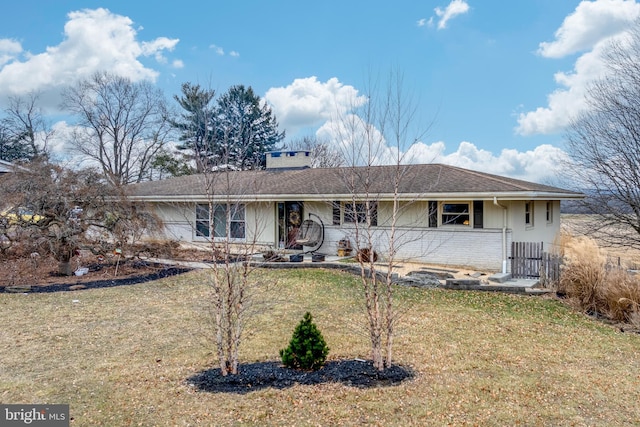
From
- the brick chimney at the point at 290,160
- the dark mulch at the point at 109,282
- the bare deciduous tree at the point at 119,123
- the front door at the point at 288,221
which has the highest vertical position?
the bare deciduous tree at the point at 119,123

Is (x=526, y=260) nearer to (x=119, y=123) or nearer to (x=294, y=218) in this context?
(x=294, y=218)

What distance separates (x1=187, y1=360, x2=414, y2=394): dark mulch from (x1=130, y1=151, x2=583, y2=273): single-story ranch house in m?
5.10

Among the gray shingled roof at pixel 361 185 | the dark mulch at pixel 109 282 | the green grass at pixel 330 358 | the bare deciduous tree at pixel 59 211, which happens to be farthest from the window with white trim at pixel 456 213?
the bare deciduous tree at pixel 59 211

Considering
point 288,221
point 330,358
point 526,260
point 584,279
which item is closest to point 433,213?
point 526,260

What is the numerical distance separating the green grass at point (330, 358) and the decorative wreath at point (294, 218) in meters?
6.77

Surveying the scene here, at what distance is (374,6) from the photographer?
1066cm

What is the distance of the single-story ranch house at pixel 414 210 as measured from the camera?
1257cm

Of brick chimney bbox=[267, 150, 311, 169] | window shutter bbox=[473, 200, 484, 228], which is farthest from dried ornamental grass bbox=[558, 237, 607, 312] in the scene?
brick chimney bbox=[267, 150, 311, 169]

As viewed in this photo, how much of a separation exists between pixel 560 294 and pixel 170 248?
1189cm

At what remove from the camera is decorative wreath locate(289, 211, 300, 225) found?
1658cm

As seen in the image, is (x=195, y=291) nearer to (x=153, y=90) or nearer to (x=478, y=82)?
(x=478, y=82)

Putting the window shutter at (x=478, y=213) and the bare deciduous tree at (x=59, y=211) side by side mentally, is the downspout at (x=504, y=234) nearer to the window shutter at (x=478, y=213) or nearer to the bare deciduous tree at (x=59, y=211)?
the window shutter at (x=478, y=213)

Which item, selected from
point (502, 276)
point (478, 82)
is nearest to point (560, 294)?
point (502, 276)

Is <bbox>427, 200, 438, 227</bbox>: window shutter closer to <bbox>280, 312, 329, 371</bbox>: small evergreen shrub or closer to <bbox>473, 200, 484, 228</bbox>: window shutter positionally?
<bbox>473, 200, 484, 228</bbox>: window shutter
